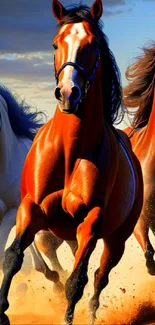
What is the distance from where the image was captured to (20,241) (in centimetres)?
551

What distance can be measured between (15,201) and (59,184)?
2.44 metres

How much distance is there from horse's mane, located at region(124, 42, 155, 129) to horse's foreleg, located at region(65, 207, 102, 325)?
2682mm

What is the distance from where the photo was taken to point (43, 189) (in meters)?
5.63

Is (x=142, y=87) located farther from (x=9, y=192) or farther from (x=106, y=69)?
(x=106, y=69)

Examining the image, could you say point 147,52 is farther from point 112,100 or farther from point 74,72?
point 74,72

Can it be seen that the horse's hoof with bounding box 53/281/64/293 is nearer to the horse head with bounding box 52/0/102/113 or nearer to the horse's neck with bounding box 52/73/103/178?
the horse's neck with bounding box 52/73/103/178

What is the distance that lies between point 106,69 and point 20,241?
1.37 m

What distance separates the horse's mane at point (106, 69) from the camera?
5691 millimetres

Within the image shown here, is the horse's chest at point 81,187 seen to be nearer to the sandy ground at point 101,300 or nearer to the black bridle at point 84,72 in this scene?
the black bridle at point 84,72

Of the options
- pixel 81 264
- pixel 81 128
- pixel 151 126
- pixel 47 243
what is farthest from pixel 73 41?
pixel 151 126

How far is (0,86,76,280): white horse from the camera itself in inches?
286

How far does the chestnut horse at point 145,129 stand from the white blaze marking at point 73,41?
2190mm

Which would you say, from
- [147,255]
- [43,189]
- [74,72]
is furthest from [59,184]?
[147,255]

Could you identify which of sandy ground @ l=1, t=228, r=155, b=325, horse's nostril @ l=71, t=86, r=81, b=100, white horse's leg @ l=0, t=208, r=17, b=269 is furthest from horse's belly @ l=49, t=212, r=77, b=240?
white horse's leg @ l=0, t=208, r=17, b=269
